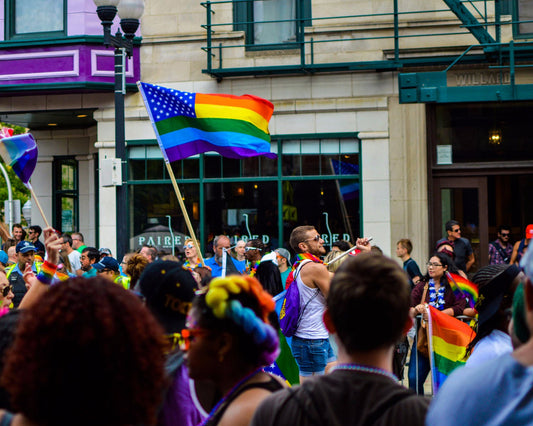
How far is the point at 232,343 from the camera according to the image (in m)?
3.25

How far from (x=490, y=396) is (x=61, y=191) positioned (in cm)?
1837

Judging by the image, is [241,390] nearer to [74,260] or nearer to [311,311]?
[311,311]

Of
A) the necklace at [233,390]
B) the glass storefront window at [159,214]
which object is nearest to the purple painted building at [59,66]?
the glass storefront window at [159,214]

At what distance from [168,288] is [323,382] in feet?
3.54

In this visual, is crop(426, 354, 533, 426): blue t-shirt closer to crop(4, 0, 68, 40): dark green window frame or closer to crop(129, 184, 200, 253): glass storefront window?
crop(129, 184, 200, 253): glass storefront window

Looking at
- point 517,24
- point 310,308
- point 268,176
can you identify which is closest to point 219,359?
point 310,308

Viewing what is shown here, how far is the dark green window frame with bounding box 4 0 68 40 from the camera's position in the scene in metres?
16.3

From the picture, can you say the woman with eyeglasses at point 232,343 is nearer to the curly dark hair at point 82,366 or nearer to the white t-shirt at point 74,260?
the curly dark hair at point 82,366

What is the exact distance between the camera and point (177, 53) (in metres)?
15.9

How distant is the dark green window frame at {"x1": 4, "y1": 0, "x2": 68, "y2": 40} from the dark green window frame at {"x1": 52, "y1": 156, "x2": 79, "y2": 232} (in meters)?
3.96

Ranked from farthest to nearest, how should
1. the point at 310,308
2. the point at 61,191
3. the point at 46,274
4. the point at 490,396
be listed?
the point at 61,191 < the point at 310,308 < the point at 46,274 < the point at 490,396

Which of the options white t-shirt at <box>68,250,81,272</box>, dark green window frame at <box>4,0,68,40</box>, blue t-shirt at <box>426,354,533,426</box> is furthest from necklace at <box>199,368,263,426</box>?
dark green window frame at <box>4,0,68,40</box>

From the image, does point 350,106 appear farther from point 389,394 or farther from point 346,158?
point 389,394

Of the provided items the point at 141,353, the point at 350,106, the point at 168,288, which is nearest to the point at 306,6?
the point at 350,106
